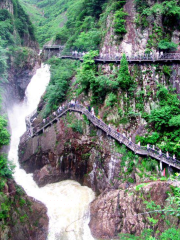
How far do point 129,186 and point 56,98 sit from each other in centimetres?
1483

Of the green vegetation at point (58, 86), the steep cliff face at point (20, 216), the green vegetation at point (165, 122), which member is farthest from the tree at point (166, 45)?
the steep cliff face at point (20, 216)

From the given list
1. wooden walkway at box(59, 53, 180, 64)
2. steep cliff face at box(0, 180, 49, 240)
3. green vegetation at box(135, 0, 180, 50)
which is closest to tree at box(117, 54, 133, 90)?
wooden walkway at box(59, 53, 180, 64)

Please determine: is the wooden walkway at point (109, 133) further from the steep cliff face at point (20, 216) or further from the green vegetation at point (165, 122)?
the steep cliff face at point (20, 216)

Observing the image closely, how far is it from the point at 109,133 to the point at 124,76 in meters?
6.07

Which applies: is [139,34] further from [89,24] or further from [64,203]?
[64,203]

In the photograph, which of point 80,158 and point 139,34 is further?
point 139,34

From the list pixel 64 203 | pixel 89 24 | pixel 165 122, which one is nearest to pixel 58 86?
pixel 89 24

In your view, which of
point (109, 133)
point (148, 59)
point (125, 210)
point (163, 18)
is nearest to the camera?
point (125, 210)

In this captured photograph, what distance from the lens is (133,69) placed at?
25359 millimetres

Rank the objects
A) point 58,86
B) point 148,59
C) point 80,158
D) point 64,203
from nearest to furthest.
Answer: point 64,203, point 148,59, point 80,158, point 58,86

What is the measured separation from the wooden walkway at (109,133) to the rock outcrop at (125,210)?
2.53m

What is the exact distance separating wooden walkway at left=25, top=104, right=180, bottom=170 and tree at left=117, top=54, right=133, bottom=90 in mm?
4389

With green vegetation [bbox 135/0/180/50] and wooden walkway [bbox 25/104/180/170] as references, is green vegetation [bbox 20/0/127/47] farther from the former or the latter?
wooden walkway [bbox 25/104/180/170]

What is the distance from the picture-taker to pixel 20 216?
21.2 metres
